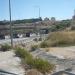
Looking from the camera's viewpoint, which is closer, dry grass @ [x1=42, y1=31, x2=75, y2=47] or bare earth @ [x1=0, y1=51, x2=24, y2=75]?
bare earth @ [x1=0, y1=51, x2=24, y2=75]

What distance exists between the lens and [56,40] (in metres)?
42.1

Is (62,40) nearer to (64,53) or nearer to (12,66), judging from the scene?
(64,53)

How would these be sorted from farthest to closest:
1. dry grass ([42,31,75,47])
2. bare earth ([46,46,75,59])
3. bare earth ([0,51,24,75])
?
dry grass ([42,31,75,47]) < bare earth ([46,46,75,59]) < bare earth ([0,51,24,75])

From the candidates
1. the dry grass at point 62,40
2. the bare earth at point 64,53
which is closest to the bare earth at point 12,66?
the bare earth at point 64,53

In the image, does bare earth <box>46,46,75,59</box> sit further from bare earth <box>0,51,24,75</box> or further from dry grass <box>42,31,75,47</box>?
dry grass <box>42,31,75,47</box>

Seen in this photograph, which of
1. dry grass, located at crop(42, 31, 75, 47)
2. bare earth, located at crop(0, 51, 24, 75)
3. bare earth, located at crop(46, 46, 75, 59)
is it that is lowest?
dry grass, located at crop(42, 31, 75, 47)

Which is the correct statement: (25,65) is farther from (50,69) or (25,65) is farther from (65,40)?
(65,40)

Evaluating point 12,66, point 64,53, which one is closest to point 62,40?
point 64,53

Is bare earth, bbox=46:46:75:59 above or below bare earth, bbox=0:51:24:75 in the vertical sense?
below

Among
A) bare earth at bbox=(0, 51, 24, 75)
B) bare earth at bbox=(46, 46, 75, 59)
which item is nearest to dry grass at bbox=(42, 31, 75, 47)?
bare earth at bbox=(46, 46, 75, 59)

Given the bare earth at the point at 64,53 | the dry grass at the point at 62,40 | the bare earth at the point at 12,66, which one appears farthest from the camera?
the dry grass at the point at 62,40

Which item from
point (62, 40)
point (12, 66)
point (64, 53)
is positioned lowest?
point (62, 40)

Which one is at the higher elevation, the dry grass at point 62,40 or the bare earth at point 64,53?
the bare earth at point 64,53

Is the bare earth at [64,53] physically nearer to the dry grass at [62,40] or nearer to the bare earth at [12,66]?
the bare earth at [12,66]
